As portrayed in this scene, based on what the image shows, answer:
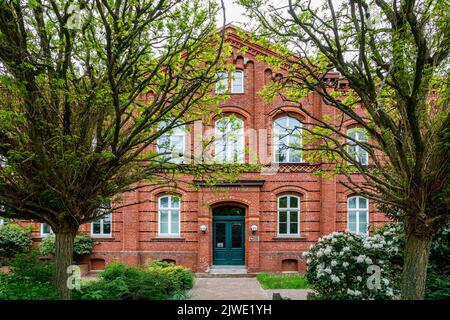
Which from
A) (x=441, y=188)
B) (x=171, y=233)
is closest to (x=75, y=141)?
(x=441, y=188)

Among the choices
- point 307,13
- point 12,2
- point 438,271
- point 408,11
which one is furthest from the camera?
point 438,271

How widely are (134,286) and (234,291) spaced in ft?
14.4

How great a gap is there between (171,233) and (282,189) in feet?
19.5

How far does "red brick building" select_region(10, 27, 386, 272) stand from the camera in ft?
55.5

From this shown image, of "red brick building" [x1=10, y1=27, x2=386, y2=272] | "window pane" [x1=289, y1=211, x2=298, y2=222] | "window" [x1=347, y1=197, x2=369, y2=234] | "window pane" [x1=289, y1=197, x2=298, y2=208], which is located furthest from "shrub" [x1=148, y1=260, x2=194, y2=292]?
"window" [x1=347, y1=197, x2=369, y2=234]

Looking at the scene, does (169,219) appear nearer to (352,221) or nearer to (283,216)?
(283,216)

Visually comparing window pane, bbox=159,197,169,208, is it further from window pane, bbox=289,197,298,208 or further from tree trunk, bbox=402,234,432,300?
tree trunk, bbox=402,234,432,300

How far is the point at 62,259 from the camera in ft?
22.1

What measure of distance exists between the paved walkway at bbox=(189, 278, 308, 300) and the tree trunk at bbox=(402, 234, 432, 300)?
545 centimetres

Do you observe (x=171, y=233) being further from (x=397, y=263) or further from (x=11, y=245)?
(x=397, y=263)

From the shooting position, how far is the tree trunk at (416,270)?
239 inches

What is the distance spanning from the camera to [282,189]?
681 inches

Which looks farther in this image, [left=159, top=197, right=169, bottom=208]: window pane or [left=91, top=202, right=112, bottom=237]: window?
[left=159, top=197, right=169, bottom=208]: window pane

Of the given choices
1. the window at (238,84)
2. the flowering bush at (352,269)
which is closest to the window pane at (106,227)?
the window at (238,84)
